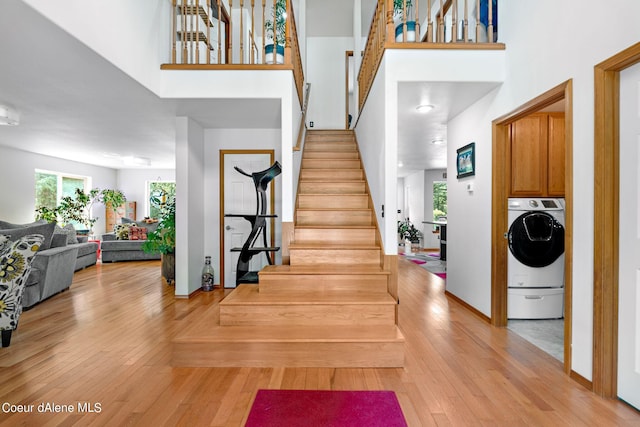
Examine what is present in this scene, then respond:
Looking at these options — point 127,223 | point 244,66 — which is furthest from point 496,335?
point 127,223

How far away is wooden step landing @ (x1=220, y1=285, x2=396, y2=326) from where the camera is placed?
2521mm

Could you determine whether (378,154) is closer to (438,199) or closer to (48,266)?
(48,266)

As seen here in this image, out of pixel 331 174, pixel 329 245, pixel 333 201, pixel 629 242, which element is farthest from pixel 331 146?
pixel 629 242

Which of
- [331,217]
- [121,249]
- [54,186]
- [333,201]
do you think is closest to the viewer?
[331,217]

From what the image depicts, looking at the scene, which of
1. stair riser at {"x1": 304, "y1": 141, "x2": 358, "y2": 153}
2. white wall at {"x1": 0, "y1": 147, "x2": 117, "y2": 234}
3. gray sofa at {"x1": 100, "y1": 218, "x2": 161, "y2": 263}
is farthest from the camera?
gray sofa at {"x1": 100, "y1": 218, "x2": 161, "y2": 263}

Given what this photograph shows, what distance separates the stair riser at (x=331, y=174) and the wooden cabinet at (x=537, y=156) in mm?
1837

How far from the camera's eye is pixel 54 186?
7434 millimetres

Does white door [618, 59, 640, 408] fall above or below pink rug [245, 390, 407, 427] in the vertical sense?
above

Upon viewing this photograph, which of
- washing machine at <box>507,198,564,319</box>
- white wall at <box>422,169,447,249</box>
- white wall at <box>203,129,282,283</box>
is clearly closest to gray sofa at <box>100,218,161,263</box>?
white wall at <box>203,129,282,283</box>

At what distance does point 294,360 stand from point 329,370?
0.84 ft

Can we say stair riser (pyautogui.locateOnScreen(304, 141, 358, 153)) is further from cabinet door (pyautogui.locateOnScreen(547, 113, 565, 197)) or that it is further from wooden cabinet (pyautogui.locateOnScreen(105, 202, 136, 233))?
wooden cabinet (pyautogui.locateOnScreen(105, 202, 136, 233))

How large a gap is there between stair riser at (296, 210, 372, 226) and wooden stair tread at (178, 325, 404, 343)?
4.93 ft

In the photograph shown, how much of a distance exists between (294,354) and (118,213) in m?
8.64

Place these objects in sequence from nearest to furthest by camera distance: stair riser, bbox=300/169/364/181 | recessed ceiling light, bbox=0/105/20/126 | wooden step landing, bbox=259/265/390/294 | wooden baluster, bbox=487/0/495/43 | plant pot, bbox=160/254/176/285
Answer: wooden step landing, bbox=259/265/390/294 → wooden baluster, bbox=487/0/495/43 → recessed ceiling light, bbox=0/105/20/126 → stair riser, bbox=300/169/364/181 → plant pot, bbox=160/254/176/285
